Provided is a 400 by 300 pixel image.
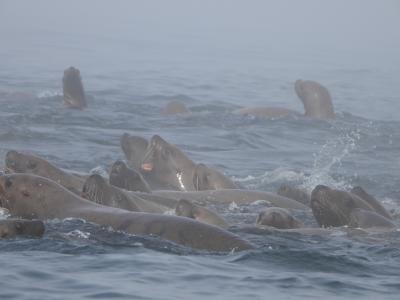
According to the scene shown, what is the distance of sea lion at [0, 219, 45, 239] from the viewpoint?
9039 mm

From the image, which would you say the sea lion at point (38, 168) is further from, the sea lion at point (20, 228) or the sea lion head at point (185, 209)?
the sea lion at point (20, 228)

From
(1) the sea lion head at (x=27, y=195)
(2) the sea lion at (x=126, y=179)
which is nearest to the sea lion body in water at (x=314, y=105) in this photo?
(2) the sea lion at (x=126, y=179)

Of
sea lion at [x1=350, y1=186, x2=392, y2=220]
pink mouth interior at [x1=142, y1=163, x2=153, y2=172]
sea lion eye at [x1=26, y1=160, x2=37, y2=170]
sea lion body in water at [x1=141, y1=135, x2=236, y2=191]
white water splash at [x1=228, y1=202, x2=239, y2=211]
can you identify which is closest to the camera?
sea lion at [x1=350, y1=186, x2=392, y2=220]

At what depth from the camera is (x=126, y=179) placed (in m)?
12.3

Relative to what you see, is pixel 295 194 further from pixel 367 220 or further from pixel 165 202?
pixel 367 220

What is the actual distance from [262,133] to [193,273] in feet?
37.2

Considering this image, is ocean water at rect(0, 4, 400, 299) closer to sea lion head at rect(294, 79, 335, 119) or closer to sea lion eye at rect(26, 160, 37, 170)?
sea lion head at rect(294, 79, 335, 119)

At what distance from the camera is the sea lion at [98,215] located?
904 centimetres

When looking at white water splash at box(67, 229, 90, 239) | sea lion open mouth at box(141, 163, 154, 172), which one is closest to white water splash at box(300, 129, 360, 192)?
sea lion open mouth at box(141, 163, 154, 172)

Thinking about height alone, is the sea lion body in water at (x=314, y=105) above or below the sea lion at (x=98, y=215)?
above

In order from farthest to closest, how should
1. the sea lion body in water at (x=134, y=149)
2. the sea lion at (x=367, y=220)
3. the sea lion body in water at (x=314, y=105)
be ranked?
1. the sea lion body in water at (x=314, y=105)
2. the sea lion body in water at (x=134, y=149)
3. the sea lion at (x=367, y=220)

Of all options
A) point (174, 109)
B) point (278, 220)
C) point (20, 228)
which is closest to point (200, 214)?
point (278, 220)

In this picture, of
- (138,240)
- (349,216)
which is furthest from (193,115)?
(138,240)

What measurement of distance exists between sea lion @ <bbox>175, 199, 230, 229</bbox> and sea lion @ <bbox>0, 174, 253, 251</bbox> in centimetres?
85
